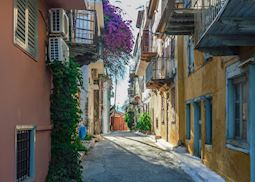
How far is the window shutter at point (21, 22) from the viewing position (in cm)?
715

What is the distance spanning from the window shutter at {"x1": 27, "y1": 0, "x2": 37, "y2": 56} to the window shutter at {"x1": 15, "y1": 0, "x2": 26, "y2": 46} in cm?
37

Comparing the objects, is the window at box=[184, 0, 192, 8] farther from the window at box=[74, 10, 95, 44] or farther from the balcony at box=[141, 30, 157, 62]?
the balcony at box=[141, 30, 157, 62]

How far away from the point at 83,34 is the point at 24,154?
Result: 16.5 feet

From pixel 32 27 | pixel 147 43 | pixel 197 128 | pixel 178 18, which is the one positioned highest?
pixel 147 43

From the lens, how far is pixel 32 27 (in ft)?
27.6

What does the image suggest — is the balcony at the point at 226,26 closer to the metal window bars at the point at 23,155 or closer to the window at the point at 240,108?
the window at the point at 240,108

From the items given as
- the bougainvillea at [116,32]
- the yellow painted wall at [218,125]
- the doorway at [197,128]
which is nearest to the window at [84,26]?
the yellow painted wall at [218,125]

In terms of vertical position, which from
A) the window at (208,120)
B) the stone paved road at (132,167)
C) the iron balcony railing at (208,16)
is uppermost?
the iron balcony railing at (208,16)

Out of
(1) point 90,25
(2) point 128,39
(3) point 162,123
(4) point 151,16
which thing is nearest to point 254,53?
(1) point 90,25

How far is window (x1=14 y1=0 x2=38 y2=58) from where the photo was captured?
713 cm

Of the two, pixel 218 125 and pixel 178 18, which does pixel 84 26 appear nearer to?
pixel 178 18

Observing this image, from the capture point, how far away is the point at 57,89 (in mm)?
10281

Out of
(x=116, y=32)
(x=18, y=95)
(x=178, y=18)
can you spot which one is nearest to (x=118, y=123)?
(x=116, y=32)

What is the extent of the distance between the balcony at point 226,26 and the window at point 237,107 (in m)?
0.66
